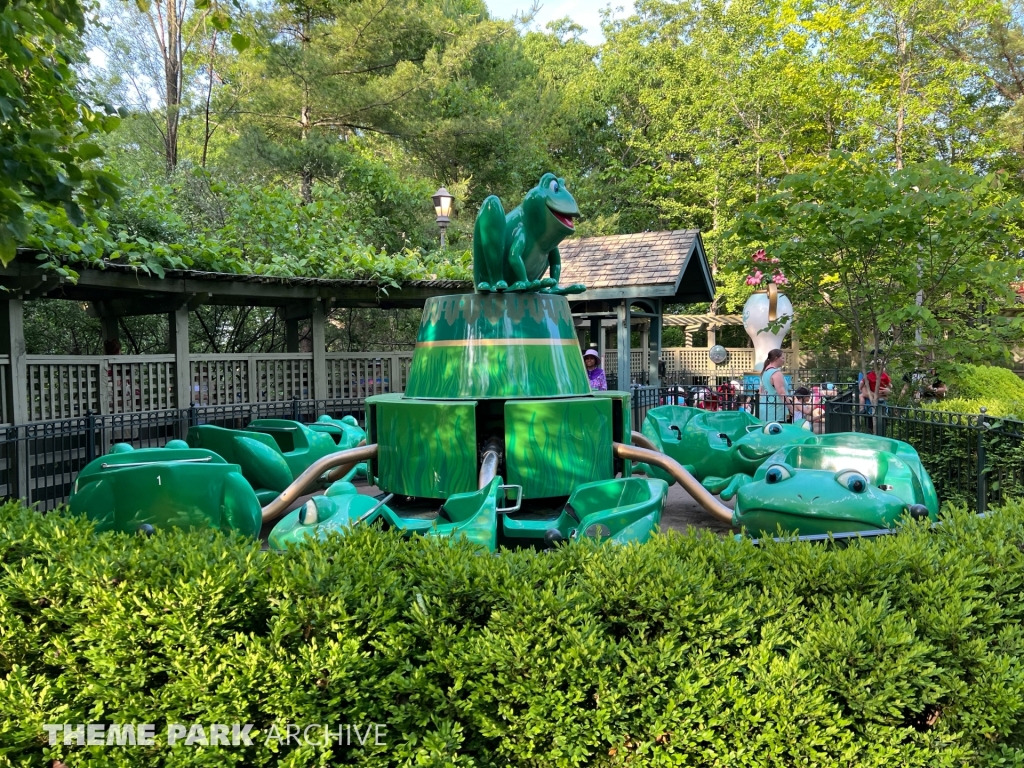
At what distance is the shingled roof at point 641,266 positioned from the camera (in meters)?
14.3

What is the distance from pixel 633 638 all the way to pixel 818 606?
2.21 ft

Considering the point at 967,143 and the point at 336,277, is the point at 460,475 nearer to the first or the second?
the point at 336,277

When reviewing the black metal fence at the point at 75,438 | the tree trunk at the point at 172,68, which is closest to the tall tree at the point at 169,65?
the tree trunk at the point at 172,68

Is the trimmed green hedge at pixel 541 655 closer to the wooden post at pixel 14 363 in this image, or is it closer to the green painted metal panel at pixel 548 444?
the green painted metal panel at pixel 548 444

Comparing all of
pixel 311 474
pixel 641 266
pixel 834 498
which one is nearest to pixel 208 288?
pixel 311 474

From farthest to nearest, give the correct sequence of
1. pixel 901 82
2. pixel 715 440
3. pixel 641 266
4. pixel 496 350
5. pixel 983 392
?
pixel 901 82
pixel 641 266
pixel 983 392
pixel 715 440
pixel 496 350

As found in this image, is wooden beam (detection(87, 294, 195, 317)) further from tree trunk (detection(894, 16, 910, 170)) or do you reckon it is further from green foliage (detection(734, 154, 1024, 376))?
tree trunk (detection(894, 16, 910, 170))

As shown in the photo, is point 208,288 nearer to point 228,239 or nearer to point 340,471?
point 228,239

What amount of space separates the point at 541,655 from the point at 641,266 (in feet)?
43.2

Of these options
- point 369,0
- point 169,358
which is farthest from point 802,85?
point 169,358

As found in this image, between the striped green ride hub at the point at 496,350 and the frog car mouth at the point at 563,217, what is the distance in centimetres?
61

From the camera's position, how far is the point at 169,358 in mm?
9133

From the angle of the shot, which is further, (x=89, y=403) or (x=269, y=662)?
(x=89, y=403)

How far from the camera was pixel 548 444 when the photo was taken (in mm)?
5414
